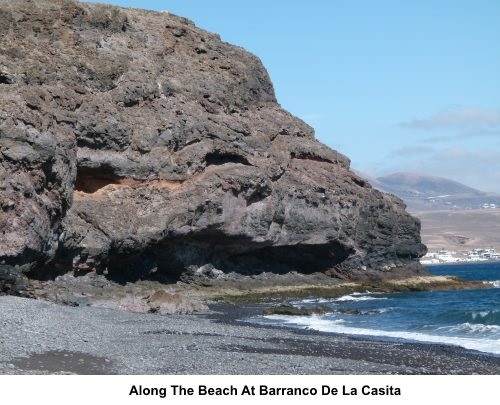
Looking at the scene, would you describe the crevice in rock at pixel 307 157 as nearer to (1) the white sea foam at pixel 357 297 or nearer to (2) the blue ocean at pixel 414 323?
(1) the white sea foam at pixel 357 297

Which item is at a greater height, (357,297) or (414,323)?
(414,323)

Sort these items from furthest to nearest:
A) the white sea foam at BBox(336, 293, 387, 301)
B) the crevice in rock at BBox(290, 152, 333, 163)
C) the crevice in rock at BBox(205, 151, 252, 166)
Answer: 1. the crevice in rock at BBox(290, 152, 333, 163)
2. the crevice in rock at BBox(205, 151, 252, 166)
3. the white sea foam at BBox(336, 293, 387, 301)

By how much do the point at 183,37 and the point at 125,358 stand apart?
1801 inches

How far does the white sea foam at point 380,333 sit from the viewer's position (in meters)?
26.4

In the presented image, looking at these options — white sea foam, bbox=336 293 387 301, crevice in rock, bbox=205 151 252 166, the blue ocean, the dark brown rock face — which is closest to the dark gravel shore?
the blue ocean

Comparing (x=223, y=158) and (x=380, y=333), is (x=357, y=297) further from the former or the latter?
(x=380, y=333)

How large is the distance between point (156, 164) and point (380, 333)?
22641 mm

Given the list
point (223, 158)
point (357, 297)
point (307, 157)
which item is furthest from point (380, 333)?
point (307, 157)

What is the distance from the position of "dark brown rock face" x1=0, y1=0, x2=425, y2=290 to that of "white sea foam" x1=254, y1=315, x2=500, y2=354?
1200 centimetres

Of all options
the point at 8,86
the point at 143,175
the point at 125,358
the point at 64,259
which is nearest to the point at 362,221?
the point at 143,175

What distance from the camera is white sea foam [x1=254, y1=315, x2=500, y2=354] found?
86.5 ft

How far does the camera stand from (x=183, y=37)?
60.3 m

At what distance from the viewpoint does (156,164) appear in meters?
49.4

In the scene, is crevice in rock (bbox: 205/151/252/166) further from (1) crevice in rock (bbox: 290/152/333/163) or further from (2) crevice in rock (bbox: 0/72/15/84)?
(2) crevice in rock (bbox: 0/72/15/84)
